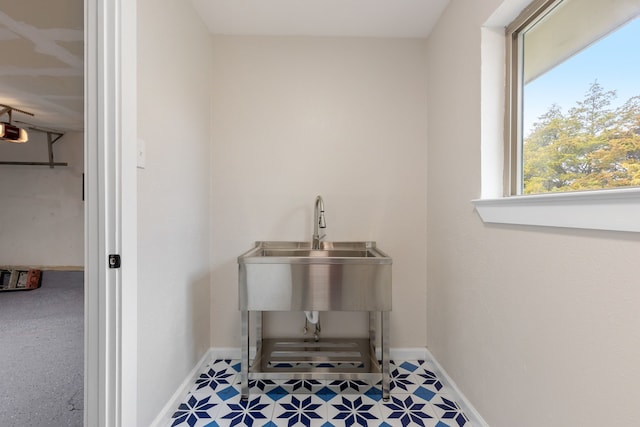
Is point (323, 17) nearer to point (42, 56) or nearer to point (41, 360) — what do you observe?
point (42, 56)

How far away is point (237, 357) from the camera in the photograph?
6.44 feet

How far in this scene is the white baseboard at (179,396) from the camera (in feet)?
4.32

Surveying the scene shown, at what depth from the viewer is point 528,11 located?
45.4 inches

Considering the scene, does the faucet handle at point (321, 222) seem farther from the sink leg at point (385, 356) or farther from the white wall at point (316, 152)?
the sink leg at point (385, 356)

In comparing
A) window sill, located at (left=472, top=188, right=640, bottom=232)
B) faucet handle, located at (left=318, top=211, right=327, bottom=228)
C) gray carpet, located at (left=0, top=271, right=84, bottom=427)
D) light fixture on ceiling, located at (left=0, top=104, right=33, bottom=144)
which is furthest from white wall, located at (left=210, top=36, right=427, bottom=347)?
light fixture on ceiling, located at (left=0, top=104, right=33, bottom=144)

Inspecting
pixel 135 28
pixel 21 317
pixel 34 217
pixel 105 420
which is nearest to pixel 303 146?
pixel 135 28

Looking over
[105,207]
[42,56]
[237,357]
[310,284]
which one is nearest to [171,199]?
[105,207]

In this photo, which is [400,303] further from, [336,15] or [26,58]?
[26,58]

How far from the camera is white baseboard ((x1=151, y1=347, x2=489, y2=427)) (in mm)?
1337

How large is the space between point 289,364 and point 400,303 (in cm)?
83

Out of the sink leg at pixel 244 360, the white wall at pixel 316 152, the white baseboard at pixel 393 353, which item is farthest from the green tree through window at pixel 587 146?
the sink leg at pixel 244 360

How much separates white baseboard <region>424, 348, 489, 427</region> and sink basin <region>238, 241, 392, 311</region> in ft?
1.89

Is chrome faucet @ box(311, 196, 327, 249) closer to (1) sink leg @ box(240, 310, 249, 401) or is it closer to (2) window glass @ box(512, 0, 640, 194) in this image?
(1) sink leg @ box(240, 310, 249, 401)

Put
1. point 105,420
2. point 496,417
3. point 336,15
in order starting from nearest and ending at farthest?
1. point 105,420
2. point 496,417
3. point 336,15
